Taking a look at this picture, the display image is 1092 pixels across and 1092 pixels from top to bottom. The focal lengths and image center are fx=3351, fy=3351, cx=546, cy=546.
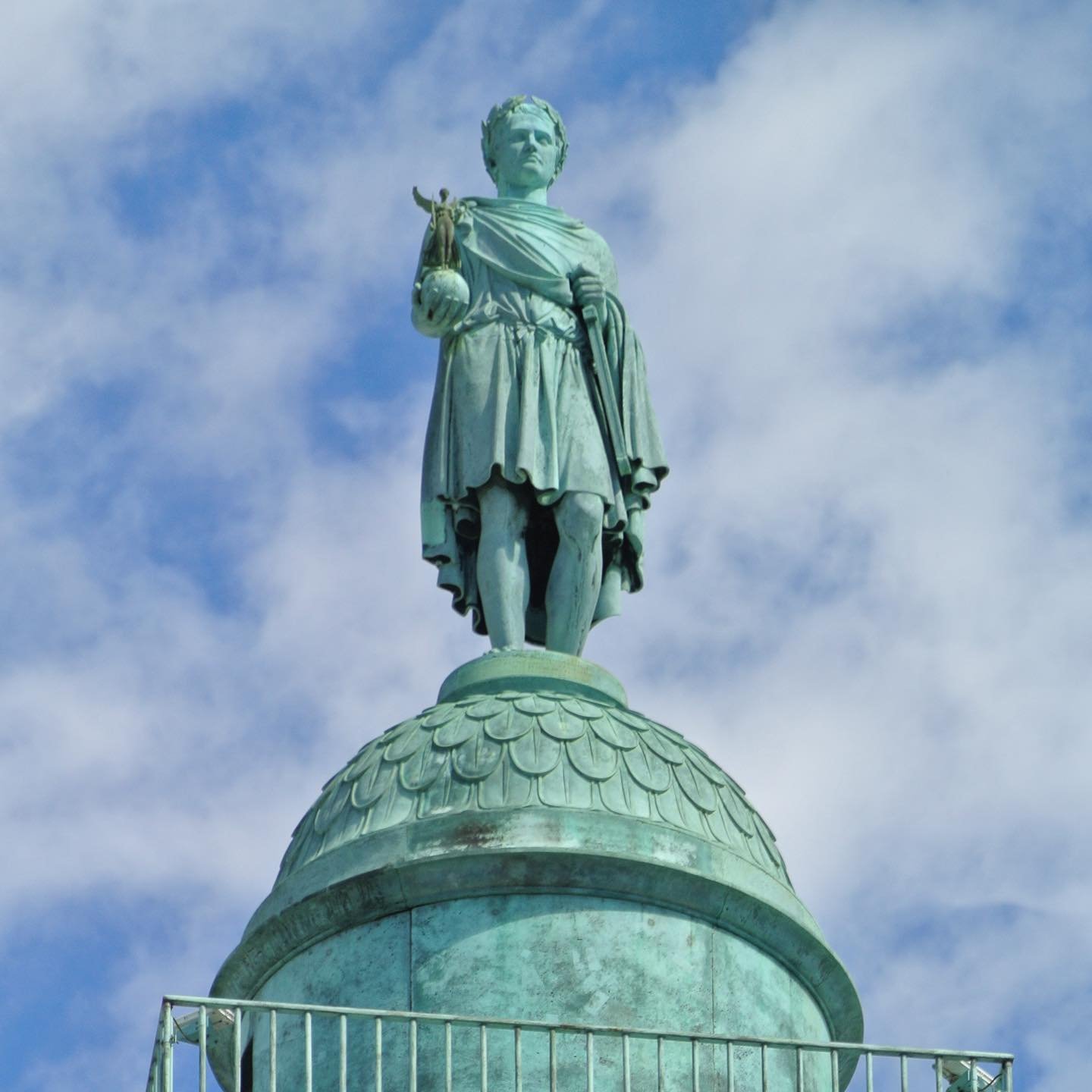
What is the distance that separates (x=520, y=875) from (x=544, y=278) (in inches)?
193

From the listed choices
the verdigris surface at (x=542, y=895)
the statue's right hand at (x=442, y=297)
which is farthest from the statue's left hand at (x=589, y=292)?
the verdigris surface at (x=542, y=895)

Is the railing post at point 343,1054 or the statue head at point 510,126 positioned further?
the statue head at point 510,126

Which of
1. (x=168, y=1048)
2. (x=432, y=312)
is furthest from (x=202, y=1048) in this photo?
(x=432, y=312)

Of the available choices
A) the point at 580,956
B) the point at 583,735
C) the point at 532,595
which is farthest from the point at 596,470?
the point at 580,956

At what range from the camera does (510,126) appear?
22.6 meters

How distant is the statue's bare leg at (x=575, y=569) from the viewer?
20891mm

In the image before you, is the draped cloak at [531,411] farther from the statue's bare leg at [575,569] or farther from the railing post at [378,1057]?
the railing post at [378,1057]

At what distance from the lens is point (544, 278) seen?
70.6ft

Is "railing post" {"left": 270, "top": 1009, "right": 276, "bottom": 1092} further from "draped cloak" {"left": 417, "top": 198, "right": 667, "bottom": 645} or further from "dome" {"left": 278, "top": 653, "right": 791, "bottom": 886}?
"draped cloak" {"left": 417, "top": 198, "right": 667, "bottom": 645}

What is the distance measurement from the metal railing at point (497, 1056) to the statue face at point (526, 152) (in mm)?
6560

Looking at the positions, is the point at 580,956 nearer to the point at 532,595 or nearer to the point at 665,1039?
the point at 665,1039

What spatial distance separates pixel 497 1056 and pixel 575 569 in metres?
4.31

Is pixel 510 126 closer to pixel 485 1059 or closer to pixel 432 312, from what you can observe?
pixel 432 312

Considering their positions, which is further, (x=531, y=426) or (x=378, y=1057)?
(x=531, y=426)
